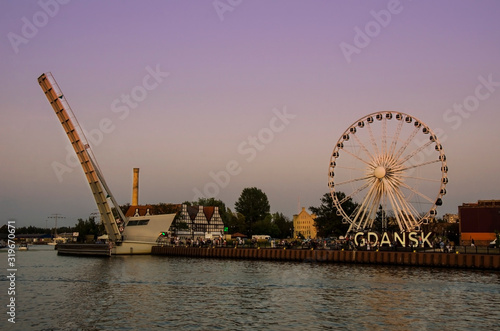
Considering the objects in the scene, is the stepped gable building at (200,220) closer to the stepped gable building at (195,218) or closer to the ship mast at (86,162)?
the stepped gable building at (195,218)

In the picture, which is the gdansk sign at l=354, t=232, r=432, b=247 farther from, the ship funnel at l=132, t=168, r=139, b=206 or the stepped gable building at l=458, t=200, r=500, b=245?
the ship funnel at l=132, t=168, r=139, b=206

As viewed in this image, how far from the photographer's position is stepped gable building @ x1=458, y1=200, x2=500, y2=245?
62344mm

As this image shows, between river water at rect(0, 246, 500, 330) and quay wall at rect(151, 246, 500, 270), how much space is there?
1.44m

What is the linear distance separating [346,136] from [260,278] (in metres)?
23.0

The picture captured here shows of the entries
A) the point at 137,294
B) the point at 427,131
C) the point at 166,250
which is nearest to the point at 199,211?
the point at 166,250

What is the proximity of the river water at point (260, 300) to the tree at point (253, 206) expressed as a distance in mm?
80821

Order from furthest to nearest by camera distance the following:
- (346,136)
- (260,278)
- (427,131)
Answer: (346,136), (427,131), (260,278)

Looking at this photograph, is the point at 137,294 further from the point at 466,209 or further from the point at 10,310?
the point at 466,209

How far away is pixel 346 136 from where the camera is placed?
52.2 meters

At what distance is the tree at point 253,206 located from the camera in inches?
4653

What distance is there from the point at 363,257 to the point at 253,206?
7658cm

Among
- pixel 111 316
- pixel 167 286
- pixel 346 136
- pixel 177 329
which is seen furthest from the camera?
pixel 346 136

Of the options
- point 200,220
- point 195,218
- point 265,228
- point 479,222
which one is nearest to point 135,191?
point 195,218

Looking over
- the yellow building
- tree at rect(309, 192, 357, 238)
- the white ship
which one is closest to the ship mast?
the white ship
